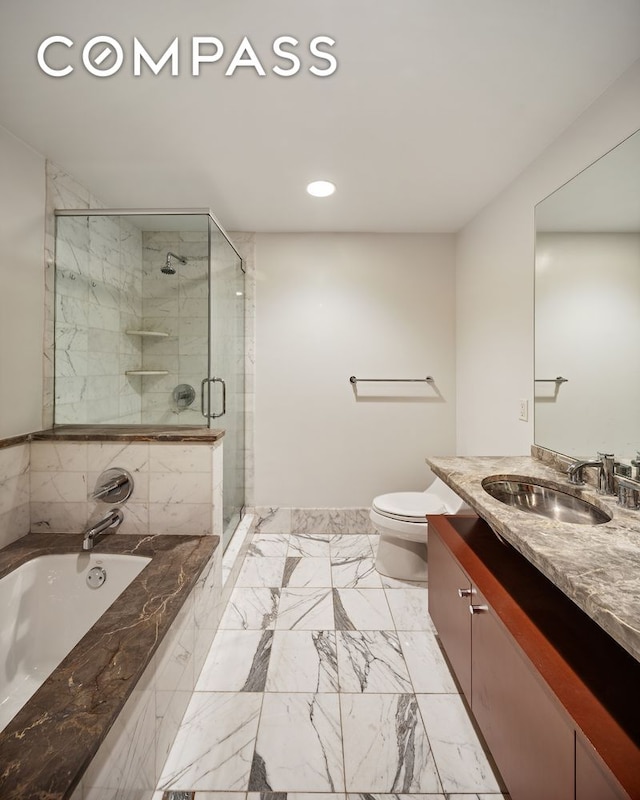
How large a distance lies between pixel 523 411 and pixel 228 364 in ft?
5.91

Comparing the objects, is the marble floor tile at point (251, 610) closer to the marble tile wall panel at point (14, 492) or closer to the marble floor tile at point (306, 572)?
the marble floor tile at point (306, 572)

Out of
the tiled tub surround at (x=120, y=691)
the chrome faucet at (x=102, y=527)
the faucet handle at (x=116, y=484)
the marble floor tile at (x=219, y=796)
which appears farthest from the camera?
the faucet handle at (x=116, y=484)

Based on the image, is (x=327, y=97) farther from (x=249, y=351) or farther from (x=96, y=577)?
(x=96, y=577)

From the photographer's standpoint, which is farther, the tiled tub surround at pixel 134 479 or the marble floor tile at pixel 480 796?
the tiled tub surround at pixel 134 479

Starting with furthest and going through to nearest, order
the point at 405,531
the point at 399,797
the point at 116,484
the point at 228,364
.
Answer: the point at 228,364 → the point at 405,531 → the point at 116,484 → the point at 399,797

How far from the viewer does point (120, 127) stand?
1.73 metres

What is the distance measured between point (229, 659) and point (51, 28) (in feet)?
7.87

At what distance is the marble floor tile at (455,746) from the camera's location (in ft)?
3.87

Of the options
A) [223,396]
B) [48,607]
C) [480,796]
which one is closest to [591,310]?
[480,796]

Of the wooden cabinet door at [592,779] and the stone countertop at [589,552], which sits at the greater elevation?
the stone countertop at [589,552]

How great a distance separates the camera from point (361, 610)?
2045mm

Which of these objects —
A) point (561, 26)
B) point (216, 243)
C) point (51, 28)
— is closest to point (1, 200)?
point (51, 28)

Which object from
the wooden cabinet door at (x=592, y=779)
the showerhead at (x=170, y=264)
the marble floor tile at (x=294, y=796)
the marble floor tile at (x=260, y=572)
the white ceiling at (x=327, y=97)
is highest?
the white ceiling at (x=327, y=97)

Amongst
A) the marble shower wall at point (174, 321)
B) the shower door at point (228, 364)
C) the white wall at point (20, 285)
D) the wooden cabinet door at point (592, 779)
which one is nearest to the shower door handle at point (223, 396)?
the shower door at point (228, 364)
